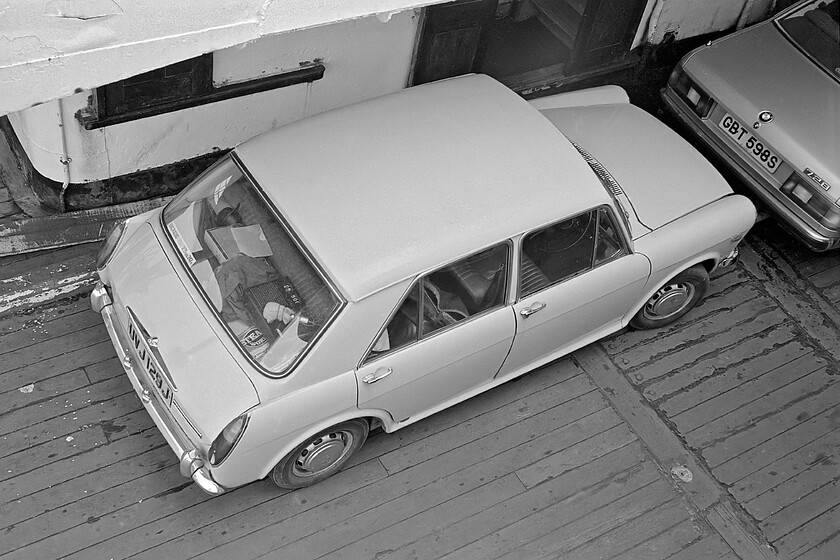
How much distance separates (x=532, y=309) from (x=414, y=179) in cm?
99

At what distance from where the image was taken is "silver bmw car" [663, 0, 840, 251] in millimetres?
6379

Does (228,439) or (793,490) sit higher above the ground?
(228,439)

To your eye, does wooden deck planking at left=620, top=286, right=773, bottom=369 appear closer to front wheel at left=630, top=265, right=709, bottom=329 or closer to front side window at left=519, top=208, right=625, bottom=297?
front wheel at left=630, top=265, right=709, bottom=329

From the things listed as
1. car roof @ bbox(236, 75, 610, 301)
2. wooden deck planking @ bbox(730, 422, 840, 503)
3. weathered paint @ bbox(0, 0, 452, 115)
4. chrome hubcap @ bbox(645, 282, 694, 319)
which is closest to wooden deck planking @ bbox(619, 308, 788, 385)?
chrome hubcap @ bbox(645, 282, 694, 319)

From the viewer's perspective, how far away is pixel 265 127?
6.37 metres

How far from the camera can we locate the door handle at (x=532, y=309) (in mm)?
5016

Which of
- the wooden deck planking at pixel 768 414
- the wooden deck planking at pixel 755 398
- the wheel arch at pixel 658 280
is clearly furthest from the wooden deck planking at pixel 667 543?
the wheel arch at pixel 658 280

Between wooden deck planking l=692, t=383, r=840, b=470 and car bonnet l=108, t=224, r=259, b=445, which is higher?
car bonnet l=108, t=224, r=259, b=445

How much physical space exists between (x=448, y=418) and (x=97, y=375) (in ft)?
6.92

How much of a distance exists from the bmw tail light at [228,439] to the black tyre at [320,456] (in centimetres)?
41

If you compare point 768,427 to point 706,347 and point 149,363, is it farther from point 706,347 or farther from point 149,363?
point 149,363

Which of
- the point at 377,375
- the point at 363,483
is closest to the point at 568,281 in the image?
the point at 377,375

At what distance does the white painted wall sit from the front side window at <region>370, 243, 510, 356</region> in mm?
1971

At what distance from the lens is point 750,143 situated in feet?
21.7
